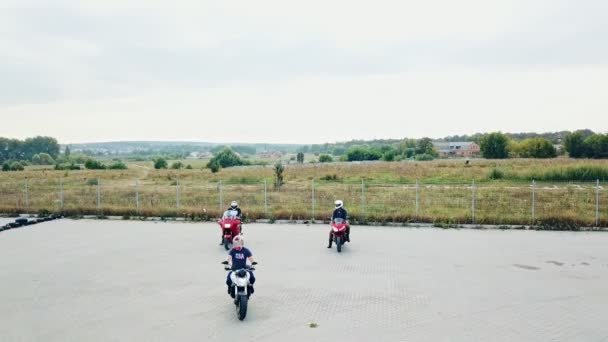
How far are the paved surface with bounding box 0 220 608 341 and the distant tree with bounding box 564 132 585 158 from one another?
88.5 metres

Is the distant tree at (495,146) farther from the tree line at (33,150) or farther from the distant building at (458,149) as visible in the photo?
the tree line at (33,150)

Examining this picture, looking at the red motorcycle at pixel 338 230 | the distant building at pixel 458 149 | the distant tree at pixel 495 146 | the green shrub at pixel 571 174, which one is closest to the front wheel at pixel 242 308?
the red motorcycle at pixel 338 230

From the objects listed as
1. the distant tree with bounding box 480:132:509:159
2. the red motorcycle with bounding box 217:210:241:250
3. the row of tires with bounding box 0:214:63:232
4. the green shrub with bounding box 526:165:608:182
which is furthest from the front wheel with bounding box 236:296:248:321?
the distant tree with bounding box 480:132:509:159

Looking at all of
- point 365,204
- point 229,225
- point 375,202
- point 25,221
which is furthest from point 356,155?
point 229,225

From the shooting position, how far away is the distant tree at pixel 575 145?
3666 inches

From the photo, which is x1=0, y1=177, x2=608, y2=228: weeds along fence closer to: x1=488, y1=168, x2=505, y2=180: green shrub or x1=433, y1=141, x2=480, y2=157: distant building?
x1=488, y1=168, x2=505, y2=180: green shrub

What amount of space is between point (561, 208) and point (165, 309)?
19.1m

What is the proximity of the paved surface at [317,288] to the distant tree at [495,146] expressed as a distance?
10209 centimetres

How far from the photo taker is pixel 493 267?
38.8ft

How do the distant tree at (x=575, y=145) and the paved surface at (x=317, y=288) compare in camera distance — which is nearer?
the paved surface at (x=317, y=288)

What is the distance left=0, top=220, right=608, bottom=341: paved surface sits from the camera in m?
7.81

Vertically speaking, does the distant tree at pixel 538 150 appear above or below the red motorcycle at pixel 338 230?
above

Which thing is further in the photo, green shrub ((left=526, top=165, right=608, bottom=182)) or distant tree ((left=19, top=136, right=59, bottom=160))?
distant tree ((left=19, top=136, right=59, bottom=160))

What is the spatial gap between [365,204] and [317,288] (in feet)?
45.4
